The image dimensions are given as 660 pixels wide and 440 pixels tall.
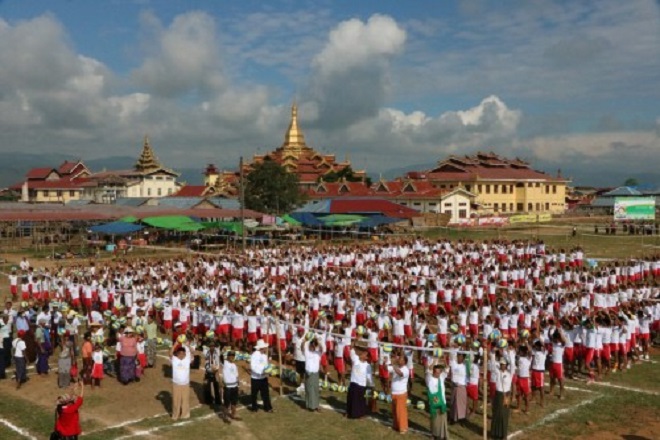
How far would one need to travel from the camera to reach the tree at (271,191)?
59.5 meters

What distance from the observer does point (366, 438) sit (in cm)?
1078

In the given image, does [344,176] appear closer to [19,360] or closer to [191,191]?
[191,191]

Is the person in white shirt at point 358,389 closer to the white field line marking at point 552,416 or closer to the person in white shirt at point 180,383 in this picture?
the white field line marking at point 552,416

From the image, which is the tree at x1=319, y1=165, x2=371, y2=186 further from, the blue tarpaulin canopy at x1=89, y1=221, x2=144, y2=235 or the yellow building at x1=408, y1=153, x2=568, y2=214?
the blue tarpaulin canopy at x1=89, y1=221, x2=144, y2=235

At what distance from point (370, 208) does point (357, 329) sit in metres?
38.0

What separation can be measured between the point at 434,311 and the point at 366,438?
31.4 feet

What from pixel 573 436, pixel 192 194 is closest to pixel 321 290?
pixel 573 436

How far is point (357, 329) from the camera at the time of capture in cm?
1400

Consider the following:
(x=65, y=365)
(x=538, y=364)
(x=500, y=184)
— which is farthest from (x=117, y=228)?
(x=500, y=184)

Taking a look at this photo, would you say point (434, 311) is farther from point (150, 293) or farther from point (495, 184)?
point (495, 184)

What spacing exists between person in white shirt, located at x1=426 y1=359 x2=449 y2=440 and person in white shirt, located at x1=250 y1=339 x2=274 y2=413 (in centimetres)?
307

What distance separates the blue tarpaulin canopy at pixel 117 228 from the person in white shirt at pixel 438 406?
108ft

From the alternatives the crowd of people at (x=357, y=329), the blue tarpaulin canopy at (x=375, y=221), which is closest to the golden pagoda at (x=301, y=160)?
the blue tarpaulin canopy at (x=375, y=221)

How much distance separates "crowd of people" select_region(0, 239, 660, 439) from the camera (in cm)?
1167
